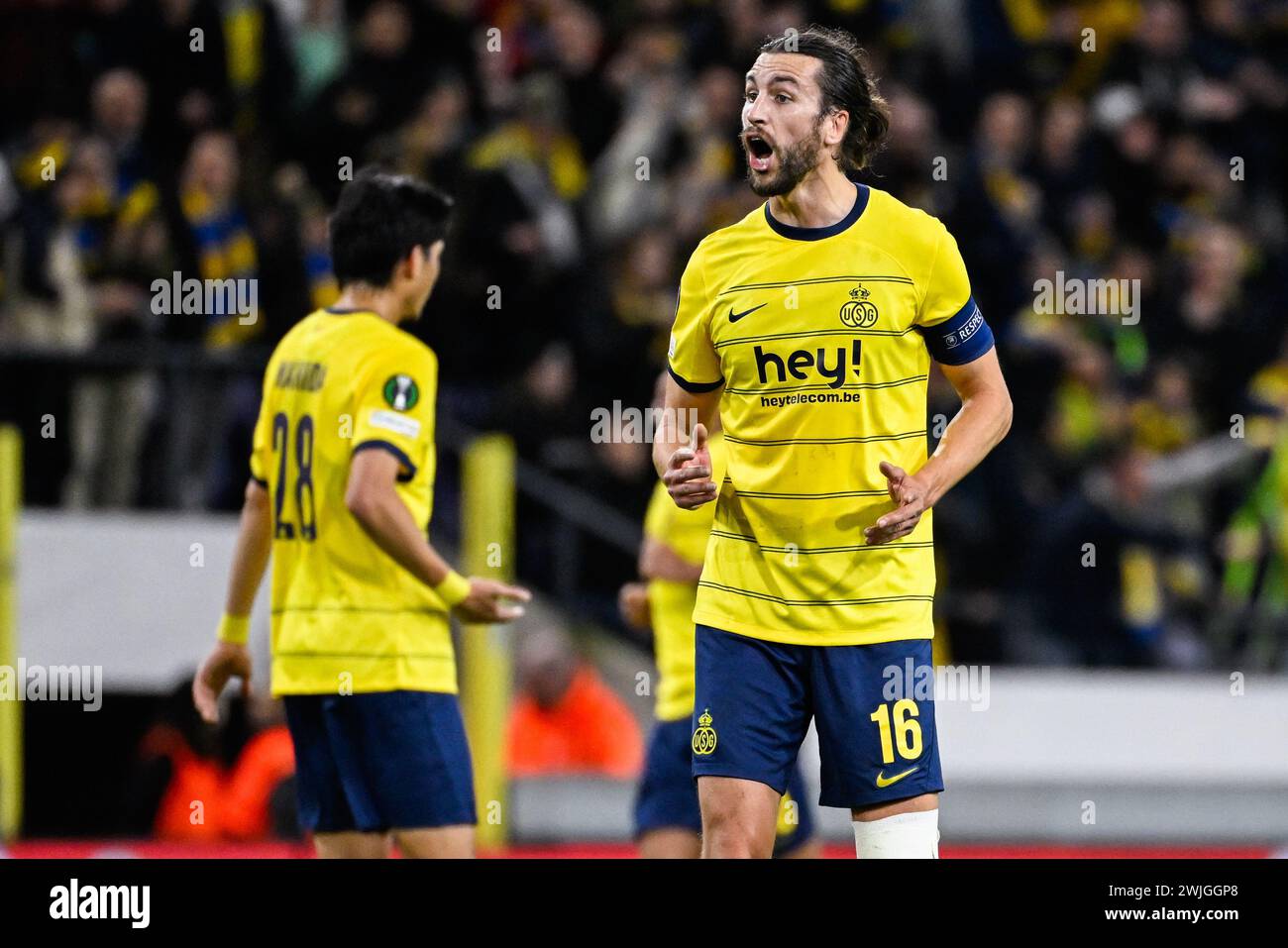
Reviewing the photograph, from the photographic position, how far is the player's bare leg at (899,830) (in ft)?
14.6

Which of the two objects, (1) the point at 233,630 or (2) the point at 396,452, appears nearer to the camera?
(2) the point at 396,452

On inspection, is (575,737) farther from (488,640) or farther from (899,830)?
(899,830)

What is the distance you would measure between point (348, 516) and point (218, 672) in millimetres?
684

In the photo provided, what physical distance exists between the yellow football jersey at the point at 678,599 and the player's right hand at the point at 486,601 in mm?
1021

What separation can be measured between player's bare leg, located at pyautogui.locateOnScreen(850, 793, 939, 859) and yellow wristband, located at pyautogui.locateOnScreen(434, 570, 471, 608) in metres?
1.30

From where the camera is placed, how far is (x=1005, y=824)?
10102 millimetres

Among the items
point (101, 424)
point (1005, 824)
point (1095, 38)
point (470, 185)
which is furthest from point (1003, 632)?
point (1095, 38)

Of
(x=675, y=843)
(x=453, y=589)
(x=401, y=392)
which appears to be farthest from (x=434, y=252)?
(x=675, y=843)

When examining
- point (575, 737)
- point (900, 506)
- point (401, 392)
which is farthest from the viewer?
point (575, 737)

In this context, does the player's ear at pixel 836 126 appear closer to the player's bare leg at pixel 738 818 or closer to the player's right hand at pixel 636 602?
the player's bare leg at pixel 738 818

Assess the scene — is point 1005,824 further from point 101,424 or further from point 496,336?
point 101,424

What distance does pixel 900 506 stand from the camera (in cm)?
440
